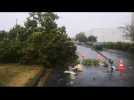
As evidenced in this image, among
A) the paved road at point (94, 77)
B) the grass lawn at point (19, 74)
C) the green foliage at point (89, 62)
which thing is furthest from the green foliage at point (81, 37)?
the grass lawn at point (19, 74)

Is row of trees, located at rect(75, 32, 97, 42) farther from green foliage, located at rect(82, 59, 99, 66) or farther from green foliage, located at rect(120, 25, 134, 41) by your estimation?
green foliage, located at rect(120, 25, 134, 41)

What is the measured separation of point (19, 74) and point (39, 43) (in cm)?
61

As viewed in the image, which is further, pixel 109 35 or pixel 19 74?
pixel 109 35

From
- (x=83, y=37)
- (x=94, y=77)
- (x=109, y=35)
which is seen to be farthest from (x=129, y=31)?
(x=94, y=77)

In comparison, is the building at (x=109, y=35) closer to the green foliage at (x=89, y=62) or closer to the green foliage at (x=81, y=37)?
the green foliage at (x=81, y=37)

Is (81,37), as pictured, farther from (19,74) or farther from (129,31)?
(19,74)

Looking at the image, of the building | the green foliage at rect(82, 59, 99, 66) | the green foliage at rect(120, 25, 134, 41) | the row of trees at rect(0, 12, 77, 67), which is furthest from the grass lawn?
the green foliage at rect(120, 25, 134, 41)

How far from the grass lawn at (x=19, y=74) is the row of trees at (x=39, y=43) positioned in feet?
0.32

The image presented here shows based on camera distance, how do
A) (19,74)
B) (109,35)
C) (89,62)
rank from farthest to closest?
(109,35), (89,62), (19,74)

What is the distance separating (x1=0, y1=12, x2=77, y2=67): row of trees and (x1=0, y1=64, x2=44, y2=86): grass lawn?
10 cm

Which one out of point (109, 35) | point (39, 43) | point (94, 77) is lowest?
point (94, 77)

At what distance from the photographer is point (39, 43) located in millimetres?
4312
